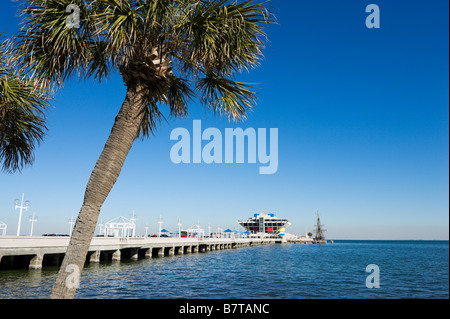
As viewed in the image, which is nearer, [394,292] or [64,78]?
[64,78]

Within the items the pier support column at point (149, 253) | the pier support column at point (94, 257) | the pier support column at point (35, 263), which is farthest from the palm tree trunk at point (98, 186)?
the pier support column at point (149, 253)

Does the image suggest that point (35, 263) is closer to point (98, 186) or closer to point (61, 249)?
point (61, 249)

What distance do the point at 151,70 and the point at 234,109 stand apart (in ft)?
6.22

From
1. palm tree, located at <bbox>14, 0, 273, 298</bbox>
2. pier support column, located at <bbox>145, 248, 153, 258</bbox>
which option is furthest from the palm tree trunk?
pier support column, located at <bbox>145, 248, 153, 258</bbox>

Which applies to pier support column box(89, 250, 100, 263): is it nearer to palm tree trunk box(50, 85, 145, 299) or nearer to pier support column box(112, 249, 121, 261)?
pier support column box(112, 249, 121, 261)

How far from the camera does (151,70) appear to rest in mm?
5918

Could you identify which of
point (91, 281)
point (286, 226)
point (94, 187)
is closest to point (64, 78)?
point (94, 187)

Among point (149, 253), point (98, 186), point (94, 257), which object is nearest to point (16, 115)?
point (98, 186)

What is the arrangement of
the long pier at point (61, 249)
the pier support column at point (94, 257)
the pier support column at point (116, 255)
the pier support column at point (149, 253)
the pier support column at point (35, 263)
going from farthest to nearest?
the pier support column at point (149, 253) → the pier support column at point (116, 255) → the pier support column at point (94, 257) → the pier support column at point (35, 263) → the long pier at point (61, 249)

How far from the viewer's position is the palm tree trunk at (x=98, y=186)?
5.09 m

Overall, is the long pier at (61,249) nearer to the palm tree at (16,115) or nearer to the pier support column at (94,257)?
the pier support column at (94,257)

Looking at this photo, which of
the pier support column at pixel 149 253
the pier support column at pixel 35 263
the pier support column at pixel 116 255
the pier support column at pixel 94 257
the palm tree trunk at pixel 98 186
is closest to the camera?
the palm tree trunk at pixel 98 186

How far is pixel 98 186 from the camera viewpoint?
5418 millimetres
